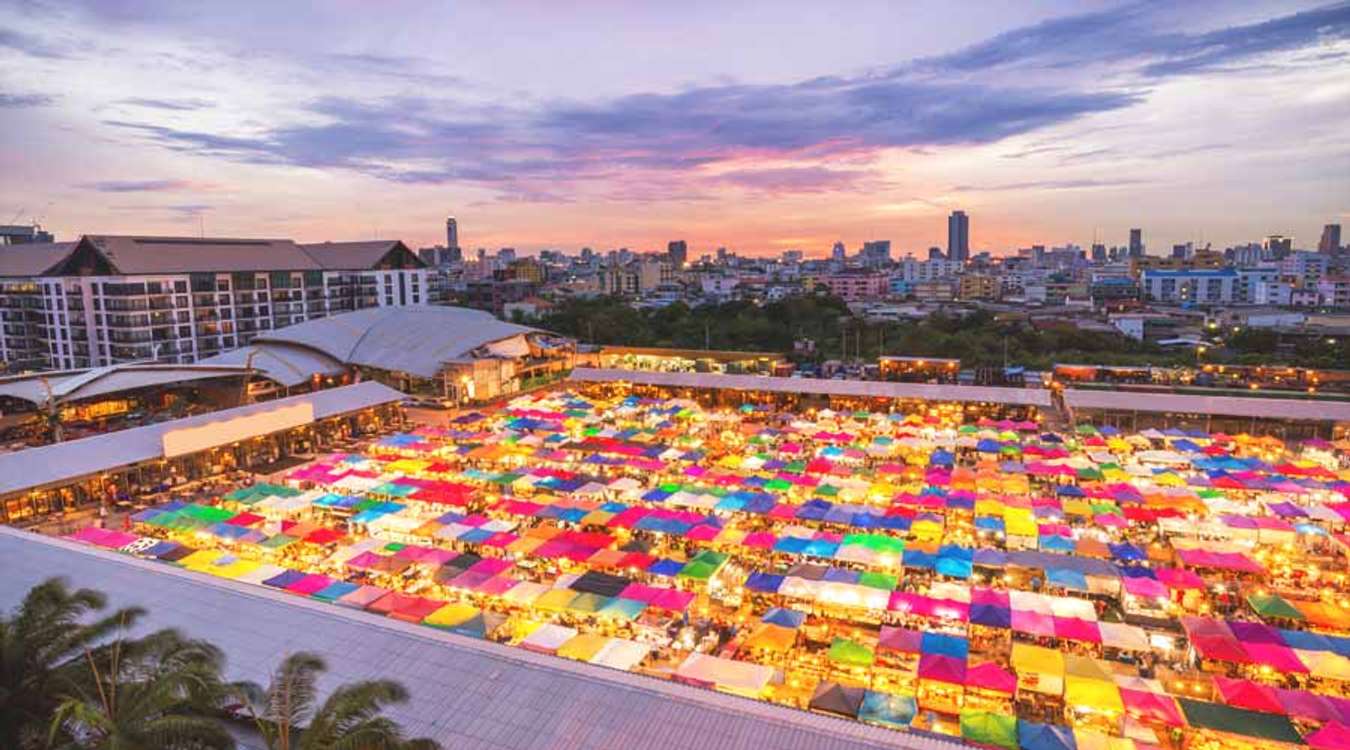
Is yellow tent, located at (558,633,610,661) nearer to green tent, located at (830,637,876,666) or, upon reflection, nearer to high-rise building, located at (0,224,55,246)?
green tent, located at (830,637,876,666)

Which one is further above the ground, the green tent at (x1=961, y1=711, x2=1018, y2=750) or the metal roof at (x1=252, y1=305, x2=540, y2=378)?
the metal roof at (x1=252, y1=305, x2=540, y2=378)

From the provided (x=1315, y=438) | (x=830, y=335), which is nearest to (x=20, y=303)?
(x=830, y=335)

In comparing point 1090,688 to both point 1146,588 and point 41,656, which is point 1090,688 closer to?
point 1146,588

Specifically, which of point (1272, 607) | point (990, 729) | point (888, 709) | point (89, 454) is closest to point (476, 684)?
point (888, 709)

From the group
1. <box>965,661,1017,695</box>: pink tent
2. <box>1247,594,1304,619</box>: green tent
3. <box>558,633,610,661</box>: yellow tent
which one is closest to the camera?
<box>965,661,1017,695</box>: pink tent

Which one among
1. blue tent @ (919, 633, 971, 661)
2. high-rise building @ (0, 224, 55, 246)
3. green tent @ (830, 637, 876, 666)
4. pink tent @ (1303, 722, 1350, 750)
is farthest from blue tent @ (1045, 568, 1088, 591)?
high-rise building @ (0, 224, 55, 246)

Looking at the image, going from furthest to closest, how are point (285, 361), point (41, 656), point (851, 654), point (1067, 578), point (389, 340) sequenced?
point (389, 340) < point (285, 361) < point (1067, 578) < point (851, 654) < point (41, 656)

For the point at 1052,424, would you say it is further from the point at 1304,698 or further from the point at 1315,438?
the point at 1304,698
